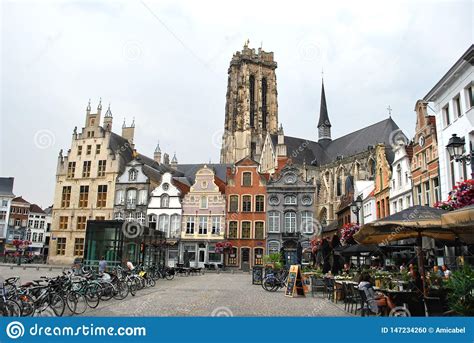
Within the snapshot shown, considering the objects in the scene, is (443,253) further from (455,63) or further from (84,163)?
(84,163)

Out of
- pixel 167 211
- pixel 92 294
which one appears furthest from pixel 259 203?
pixel 92 294

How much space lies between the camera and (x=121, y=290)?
46.7ft

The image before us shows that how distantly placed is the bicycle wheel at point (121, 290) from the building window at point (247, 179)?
27.5 metres

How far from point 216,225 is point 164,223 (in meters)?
5.12

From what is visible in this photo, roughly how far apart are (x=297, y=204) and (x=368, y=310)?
3112 centimetres

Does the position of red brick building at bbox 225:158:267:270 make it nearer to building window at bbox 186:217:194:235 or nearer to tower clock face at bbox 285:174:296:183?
tower clock face at bbox 285:174:296:183

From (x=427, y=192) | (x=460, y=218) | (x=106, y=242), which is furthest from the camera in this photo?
(x=106, y=242)

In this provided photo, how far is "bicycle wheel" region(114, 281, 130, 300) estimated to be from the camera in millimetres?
13883

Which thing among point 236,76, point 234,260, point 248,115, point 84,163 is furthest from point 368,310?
point 236,76

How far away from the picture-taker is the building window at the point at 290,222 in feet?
132

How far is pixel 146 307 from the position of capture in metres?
11.6

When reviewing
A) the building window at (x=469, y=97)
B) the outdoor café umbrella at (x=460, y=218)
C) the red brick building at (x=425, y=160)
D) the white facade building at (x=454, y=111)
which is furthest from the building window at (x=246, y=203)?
the outdoor café umbrella at (x=460, y=218)

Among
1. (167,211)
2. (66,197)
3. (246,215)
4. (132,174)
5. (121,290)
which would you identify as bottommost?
(121,290)
